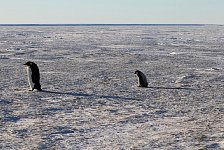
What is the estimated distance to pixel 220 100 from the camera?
1115 cm

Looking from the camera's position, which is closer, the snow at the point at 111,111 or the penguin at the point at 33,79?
the snow at the point at 111,111

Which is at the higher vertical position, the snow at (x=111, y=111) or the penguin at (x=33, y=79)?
the penguin at (x=33, y=79)

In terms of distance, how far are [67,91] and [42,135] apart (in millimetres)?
5016

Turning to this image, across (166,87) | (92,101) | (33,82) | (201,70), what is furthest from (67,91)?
(201,70)

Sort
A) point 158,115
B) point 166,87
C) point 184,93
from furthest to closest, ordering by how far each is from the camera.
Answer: point 166,87, point 184,93, point 158,115

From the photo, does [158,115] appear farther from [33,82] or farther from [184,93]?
[33,82]

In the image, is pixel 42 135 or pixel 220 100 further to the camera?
pixel 220 100

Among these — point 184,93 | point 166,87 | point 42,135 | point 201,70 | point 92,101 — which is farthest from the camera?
point 201,70

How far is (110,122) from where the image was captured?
8.65 meters

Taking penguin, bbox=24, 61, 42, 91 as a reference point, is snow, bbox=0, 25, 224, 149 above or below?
below

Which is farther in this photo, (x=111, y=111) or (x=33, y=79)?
(x=33, y=79)

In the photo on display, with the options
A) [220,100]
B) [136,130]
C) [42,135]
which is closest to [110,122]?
[136,130]

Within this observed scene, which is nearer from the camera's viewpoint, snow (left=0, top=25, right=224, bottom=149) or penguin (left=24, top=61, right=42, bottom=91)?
snow (left=0, top=25, right=224, bottom=149)

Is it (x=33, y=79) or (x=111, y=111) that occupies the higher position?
(x=33, y=79)
